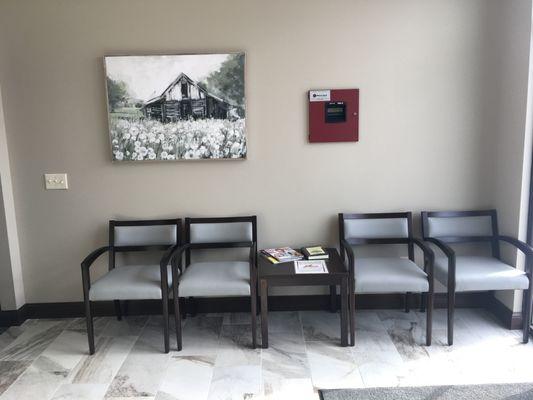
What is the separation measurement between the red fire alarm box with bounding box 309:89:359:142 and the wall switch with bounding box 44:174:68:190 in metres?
1.85

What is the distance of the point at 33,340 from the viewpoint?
8.63ft

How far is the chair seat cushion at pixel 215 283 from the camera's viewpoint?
2.38 m

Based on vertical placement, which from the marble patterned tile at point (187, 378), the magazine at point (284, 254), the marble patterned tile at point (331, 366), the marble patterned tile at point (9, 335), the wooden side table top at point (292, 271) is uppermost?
the magazine at point (284, 254)

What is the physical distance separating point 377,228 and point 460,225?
600mm

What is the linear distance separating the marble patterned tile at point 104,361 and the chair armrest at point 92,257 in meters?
0.56

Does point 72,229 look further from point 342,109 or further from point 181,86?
point 342,109

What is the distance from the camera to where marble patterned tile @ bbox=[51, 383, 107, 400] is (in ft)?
6.68

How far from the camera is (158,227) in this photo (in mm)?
2793

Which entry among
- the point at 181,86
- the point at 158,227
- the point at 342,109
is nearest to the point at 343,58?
the point at 342,109

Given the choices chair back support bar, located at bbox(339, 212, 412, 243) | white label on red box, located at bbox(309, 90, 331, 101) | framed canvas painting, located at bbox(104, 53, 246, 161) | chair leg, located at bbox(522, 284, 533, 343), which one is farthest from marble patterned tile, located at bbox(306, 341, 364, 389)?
white label on red box, located at bbox(309, 90, 331, 101)

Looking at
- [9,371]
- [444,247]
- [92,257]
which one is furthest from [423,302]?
[9,371]

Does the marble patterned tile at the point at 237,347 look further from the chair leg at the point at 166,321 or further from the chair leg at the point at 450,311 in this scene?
the chair leg at the point at 450,311

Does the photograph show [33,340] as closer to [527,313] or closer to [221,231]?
[221,231]

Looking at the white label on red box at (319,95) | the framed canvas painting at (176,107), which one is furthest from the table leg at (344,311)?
the white label on red box at (319,95)
